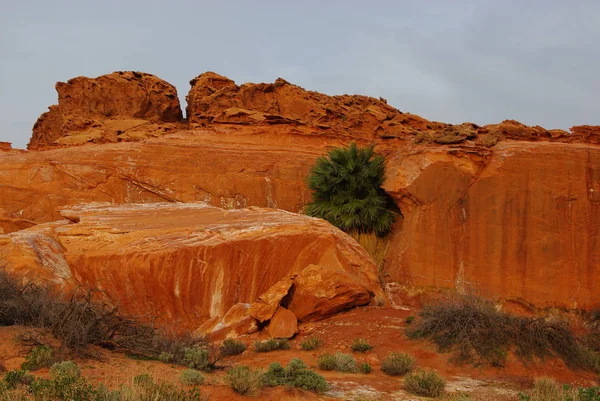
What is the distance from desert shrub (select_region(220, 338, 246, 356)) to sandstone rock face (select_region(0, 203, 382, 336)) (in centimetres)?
112

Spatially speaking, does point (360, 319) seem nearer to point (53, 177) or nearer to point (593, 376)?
point (593, 376)

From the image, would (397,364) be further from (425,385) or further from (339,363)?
(425,385)

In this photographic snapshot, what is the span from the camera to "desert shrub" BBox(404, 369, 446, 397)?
28.3ft

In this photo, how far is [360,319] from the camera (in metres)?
13.4

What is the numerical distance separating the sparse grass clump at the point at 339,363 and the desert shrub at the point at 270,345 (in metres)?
1.48

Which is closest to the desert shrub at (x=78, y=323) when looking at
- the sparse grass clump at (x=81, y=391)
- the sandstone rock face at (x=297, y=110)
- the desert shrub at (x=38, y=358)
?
the desert shrub at (x=38, y=358)

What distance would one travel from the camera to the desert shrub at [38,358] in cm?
796

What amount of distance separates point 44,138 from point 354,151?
49.9ft

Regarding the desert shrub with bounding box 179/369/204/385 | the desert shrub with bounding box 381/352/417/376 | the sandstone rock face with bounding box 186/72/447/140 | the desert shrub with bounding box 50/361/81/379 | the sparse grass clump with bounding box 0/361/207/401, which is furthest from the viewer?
the sandstone rock face with bounding box 186/72/447/140

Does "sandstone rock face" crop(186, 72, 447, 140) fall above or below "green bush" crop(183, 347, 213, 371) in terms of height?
above

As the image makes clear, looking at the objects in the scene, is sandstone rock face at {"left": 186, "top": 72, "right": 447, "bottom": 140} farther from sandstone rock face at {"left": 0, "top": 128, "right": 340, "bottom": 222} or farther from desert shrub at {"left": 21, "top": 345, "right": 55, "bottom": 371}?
desert shrub at {"left": 21, "top": 345, "right": 55, "bottom": 371}

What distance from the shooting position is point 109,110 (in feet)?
76.8

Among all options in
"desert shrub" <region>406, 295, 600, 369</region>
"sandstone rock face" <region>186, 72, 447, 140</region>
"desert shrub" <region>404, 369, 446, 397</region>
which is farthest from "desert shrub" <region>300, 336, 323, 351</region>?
"sandstone rock face" <region>186, 72, 447, 140</region>

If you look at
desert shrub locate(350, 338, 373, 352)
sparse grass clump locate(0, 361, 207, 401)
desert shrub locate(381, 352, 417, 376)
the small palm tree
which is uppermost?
the small palm tree
